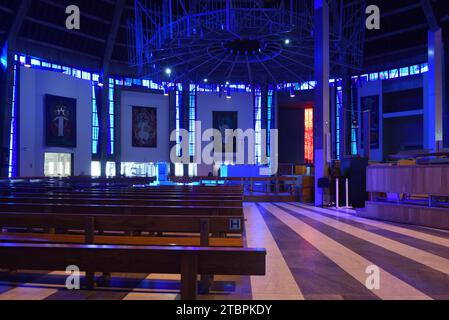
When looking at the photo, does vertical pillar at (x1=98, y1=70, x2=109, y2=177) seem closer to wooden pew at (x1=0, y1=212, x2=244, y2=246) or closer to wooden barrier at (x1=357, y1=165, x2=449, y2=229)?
wooden barrier at (x1=357, y1=165, x2=449, y2=229)

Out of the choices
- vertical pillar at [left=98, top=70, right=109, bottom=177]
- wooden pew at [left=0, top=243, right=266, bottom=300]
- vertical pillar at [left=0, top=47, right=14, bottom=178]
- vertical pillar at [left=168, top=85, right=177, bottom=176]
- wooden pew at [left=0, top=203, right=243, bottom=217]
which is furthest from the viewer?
vertical pillar at [left=168, top=85, right=177, bottom=176]

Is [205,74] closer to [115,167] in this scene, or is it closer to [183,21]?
[183,21]

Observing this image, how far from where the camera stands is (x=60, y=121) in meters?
25.7

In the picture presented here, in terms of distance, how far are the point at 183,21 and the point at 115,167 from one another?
17.3 metres

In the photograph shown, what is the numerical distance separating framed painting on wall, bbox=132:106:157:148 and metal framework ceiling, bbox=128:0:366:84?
32.3ft

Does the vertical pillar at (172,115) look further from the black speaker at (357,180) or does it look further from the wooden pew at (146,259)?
the wooden pew at (146,259)

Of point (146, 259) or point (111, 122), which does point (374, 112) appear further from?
point (146, 259)

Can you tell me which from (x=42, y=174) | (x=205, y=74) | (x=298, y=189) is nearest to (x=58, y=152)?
(x=42, y=174)

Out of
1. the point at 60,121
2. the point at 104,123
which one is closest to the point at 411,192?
the point at 60,121

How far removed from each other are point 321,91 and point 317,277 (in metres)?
10.7

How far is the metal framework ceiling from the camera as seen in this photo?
14.7 m

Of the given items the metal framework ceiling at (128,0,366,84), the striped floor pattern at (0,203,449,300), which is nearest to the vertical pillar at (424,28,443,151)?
the metal framework ceiling at (128,0,366,84)

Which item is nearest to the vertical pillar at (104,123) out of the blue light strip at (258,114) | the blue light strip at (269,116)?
the blue light strip at (258,114)

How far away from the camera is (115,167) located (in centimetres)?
3003
